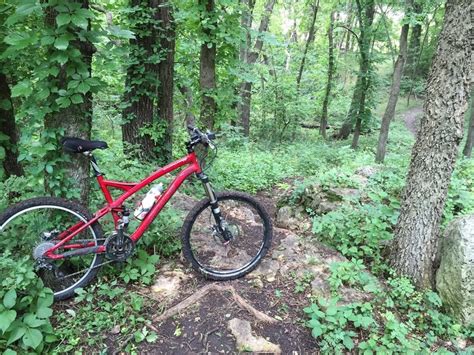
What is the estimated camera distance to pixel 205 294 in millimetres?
3270

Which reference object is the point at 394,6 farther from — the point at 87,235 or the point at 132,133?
the point at 87,235

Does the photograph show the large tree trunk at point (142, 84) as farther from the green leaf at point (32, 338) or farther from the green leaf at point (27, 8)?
the green leaf at point (32, 338)

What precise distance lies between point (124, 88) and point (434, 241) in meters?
5.34

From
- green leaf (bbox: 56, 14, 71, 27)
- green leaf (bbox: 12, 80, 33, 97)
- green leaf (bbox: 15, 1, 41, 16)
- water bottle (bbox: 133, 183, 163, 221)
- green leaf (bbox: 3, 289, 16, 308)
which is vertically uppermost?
green leaf (bbox: 15, 1, 41, 16)

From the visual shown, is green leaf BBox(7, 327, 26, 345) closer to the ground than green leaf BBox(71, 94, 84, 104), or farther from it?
closer to the ground

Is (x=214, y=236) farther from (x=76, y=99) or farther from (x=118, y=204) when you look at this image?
(x=76, y=99)

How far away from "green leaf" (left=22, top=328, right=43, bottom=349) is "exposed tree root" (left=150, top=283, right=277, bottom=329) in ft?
2.79

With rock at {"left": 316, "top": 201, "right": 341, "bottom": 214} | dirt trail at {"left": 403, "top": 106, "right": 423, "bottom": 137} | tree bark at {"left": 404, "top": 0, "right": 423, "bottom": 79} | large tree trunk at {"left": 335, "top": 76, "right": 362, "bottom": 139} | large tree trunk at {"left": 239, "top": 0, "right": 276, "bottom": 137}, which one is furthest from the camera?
tree bark at {"left": 404, "top": 0, "right": 423, "bottom": 79}

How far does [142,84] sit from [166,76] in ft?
1.62

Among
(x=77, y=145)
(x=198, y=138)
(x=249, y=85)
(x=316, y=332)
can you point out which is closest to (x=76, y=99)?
(x=77, y=145)

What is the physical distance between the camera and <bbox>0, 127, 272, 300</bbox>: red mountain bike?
288 centimetres

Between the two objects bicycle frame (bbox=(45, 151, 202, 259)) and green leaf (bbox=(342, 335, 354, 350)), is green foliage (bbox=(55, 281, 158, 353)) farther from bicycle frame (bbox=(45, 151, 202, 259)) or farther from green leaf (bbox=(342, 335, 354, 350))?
green leaf (bbox=(342, 335, 354, 350))

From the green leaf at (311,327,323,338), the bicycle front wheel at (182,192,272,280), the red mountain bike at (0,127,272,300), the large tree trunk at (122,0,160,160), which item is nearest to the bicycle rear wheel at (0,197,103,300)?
the red mountain bike at (0,127,272,300)

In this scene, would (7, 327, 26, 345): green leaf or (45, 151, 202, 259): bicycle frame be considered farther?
(45, 151, 202, 259): bicycle frame
